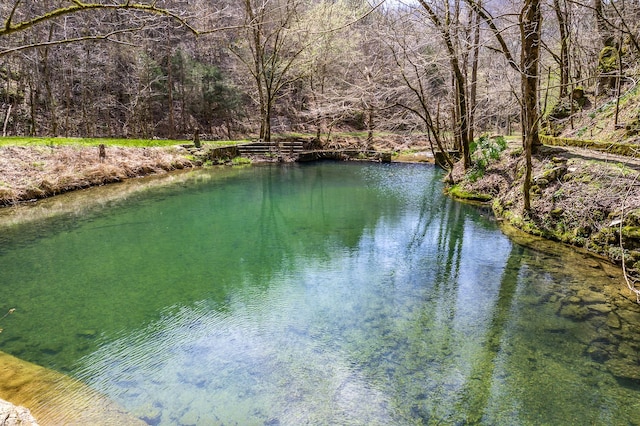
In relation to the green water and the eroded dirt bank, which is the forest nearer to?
the eroded dirt bank

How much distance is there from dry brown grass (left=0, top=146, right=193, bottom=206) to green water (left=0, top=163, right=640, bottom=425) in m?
2.53

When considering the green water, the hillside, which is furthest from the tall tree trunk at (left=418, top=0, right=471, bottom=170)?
the green water

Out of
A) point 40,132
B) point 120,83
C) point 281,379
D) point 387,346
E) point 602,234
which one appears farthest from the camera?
point 120,83

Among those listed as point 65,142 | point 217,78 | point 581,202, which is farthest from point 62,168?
point 217,78

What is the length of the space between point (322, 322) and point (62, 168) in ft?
38.4

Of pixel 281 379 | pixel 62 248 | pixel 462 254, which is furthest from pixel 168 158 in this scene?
pixel 281 379

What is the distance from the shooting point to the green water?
11.7 ft

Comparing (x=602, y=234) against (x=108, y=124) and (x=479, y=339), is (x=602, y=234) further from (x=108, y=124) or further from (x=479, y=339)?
(x=108, y=124)

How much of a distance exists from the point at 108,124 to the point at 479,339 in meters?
26.7

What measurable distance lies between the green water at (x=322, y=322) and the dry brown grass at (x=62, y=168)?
2535 mm

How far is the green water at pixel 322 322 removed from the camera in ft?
11.7

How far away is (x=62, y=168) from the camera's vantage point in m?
12.6

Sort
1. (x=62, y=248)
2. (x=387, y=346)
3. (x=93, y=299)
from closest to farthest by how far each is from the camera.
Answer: (x=387, y=346) → (x=93, y=299) → (x=62, y=248)

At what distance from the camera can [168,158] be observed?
17250mm
